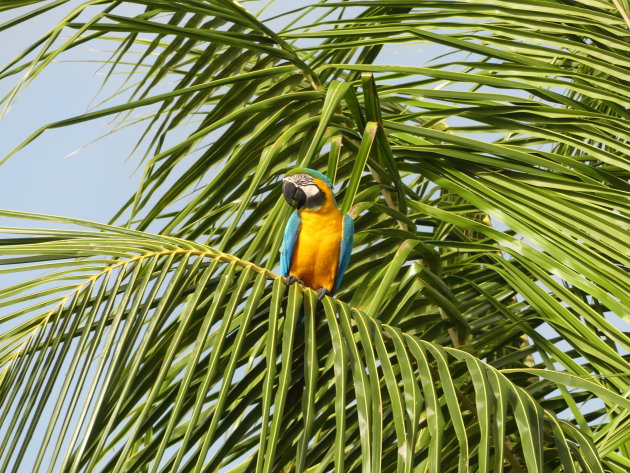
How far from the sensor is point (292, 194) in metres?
2.05

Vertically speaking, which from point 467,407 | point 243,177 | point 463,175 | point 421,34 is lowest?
point 467,407

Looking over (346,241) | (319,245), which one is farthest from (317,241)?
(346,241)

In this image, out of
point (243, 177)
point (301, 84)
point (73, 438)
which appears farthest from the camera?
point (301, 84)

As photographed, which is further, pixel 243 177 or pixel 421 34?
pixel 243 177

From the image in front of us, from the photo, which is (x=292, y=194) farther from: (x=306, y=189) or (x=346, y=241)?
(x=346, y=241)

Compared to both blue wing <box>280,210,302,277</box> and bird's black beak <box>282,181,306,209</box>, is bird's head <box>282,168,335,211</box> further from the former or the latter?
blue wing <box>280,210,302,277</box>

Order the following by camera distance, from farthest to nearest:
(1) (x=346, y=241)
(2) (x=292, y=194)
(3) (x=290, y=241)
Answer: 1. (3) (x=290, y=241)
2. (1) (x=346, y=241)
3. (2) (x=292, y=194)

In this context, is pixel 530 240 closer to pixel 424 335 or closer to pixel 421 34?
pixel 424 335

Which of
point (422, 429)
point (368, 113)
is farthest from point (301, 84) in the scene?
point (422, 429)

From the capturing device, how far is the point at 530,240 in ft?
6.29

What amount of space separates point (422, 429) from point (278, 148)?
743 mm

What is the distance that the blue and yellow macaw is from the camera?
2.21 meters

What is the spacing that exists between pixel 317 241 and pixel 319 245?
0.02 meters

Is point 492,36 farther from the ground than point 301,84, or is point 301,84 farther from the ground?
point 492,36
